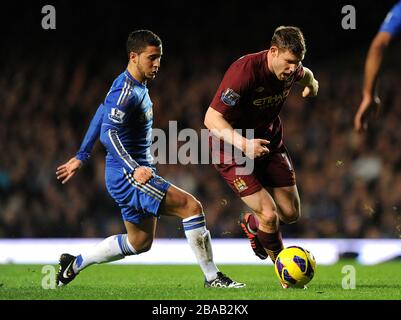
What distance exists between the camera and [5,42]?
17328 mm

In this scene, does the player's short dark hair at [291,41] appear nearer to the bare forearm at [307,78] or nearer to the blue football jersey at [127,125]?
the bare forearm at [307,78]

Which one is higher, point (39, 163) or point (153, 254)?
point (39, 163)

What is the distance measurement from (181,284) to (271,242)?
0.95 meters

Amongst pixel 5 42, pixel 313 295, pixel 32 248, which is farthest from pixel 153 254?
pixel 5 42

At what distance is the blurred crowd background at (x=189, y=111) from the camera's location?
508 inches

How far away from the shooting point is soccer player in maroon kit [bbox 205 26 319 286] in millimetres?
6754

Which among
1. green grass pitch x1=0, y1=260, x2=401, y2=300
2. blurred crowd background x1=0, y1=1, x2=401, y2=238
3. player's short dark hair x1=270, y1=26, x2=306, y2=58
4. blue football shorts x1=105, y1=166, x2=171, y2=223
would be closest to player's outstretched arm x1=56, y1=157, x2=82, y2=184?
blue football shorts x1=105, y1=166, x2=171, y2=223

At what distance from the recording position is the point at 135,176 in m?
6.86

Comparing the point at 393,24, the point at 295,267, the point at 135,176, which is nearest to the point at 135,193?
the point at 135,176

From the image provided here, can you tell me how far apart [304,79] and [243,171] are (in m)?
1.08

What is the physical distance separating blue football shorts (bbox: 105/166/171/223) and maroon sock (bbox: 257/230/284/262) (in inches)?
38.0

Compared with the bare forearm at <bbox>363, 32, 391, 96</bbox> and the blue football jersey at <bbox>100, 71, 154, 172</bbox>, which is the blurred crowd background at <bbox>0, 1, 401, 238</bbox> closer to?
the blue football jersey at <bbox>100, 71, 154, 172</bbox>
